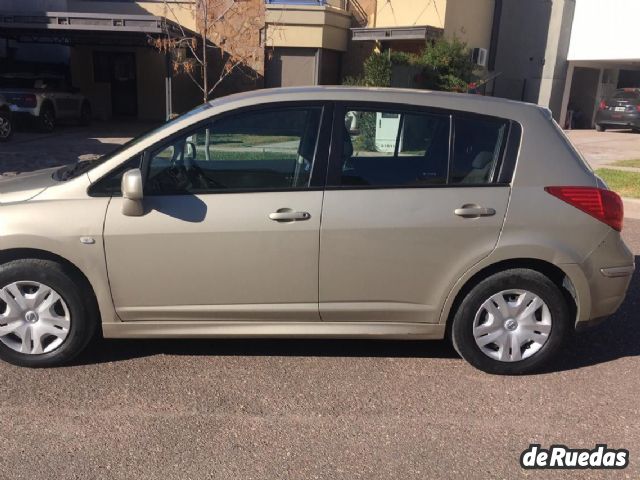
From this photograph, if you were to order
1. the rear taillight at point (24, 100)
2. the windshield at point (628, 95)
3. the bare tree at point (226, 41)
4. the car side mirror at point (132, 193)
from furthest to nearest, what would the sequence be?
the windshield at point (628, 95), the bare tree at point (226, 41), the rear taillight at point (24, 100), the car side mirror at point (132, 193)

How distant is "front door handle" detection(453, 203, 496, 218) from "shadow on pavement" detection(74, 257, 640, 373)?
1096 mm

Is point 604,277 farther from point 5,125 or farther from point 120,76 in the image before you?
point 120,76

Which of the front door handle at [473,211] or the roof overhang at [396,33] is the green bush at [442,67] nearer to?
the roof overhang at [396,33]

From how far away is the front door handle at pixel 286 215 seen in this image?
3.79 m

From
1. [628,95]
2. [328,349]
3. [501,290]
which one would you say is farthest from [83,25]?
[628,95]

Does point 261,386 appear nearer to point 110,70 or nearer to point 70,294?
point 70,294

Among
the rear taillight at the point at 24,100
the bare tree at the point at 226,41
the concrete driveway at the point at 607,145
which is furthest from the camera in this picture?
the bare tree at the point at 226,41

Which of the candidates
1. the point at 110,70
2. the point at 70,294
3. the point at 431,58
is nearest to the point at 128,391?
the point at 70,294

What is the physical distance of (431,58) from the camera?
59.8 feet

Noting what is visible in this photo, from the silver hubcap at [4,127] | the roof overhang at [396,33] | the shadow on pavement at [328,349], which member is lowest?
the shadow on pavement at [328,349]

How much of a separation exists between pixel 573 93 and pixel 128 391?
29.9 metres

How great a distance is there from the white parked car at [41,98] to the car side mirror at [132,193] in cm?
1599

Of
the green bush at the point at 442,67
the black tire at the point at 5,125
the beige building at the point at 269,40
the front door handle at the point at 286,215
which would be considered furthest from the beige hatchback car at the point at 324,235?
the green bush at the point at 442,67

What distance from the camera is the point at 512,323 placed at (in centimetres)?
401
